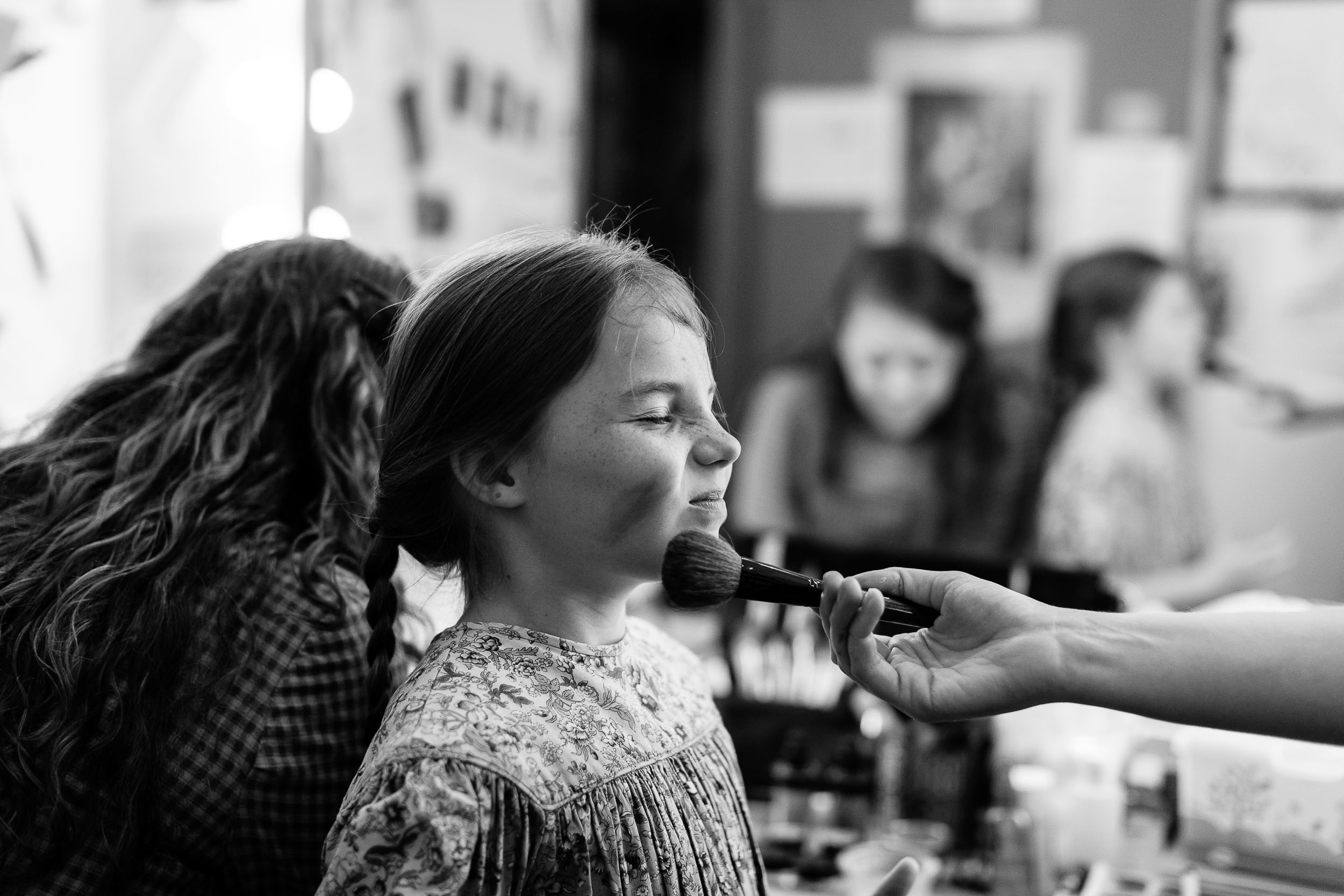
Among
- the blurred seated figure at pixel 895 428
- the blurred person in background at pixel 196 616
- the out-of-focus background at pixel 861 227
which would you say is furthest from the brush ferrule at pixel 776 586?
the blurred seated figure at pixel 895 428

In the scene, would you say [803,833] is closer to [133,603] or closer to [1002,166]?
[133,603]

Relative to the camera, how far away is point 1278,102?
96.3 inches

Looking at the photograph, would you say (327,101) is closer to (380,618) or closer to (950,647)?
(380,618)

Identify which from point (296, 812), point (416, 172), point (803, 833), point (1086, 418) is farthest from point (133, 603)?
point (1086, 418)

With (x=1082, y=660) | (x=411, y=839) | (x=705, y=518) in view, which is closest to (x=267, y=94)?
(x=705, y=518)

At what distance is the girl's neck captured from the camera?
34.6 inches

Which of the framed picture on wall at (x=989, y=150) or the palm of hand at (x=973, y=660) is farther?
the framed picture on wall at (x=989, y=150)

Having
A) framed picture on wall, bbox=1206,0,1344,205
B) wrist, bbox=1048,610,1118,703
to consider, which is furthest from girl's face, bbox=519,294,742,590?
framed picture on wall, bbox=1206,0,1344,205

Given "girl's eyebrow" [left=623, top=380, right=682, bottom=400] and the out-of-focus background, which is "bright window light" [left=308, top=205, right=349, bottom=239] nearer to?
the out-of-focus background

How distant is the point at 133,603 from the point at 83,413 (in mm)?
259

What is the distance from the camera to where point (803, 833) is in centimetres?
178

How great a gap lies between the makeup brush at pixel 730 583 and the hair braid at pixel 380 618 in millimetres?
227

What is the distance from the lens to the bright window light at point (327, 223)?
6.70ft

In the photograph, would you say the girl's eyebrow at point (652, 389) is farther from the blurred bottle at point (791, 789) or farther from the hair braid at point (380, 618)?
the blurred bottle at point (791, 789)
